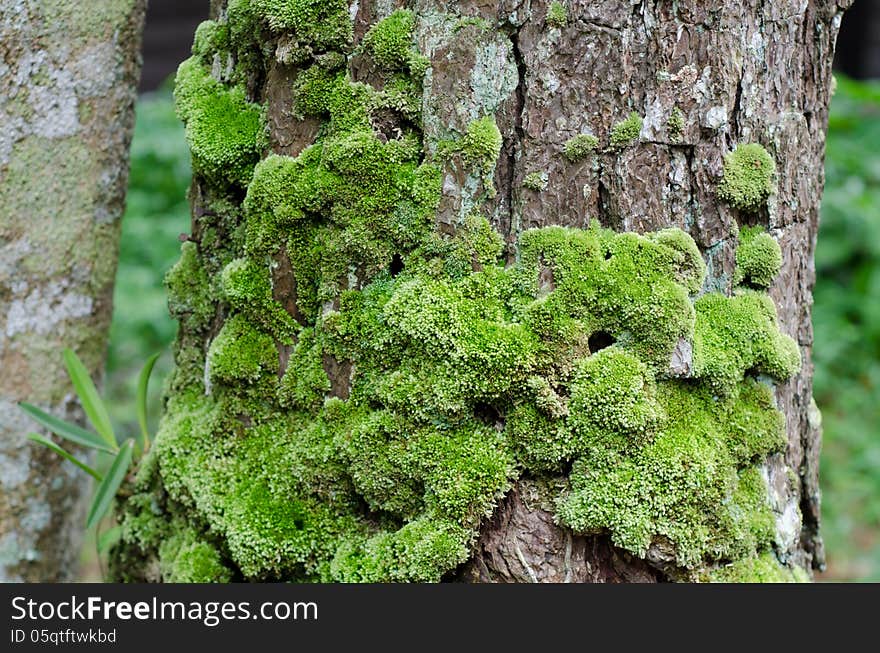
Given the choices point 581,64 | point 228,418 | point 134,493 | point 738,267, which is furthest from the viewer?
point 134,493

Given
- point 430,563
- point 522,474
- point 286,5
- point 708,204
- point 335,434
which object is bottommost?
point 430,563

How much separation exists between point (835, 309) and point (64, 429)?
4.65m

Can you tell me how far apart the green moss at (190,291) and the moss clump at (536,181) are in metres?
0.82

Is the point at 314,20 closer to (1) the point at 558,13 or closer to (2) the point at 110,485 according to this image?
(1) the point at 558,13

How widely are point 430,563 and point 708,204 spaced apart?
2.99ft

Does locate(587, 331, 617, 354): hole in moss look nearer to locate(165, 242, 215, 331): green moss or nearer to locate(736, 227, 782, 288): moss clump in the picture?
locate(736, 227, 782, 288): moss clump

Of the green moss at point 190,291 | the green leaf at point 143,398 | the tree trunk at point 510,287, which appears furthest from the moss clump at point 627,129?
the green leaf at point 143,398

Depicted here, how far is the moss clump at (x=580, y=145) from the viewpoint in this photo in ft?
4.87

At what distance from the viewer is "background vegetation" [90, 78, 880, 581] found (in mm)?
3889

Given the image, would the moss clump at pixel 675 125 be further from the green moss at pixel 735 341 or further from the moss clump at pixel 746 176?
the green moss at pixel 735 341

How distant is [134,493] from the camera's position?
6.57ft

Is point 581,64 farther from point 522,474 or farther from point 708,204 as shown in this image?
point 522,474

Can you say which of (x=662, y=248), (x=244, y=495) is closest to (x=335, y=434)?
(x=244, y=495)

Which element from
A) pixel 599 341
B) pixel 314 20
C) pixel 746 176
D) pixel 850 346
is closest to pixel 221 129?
pixel 314 20
